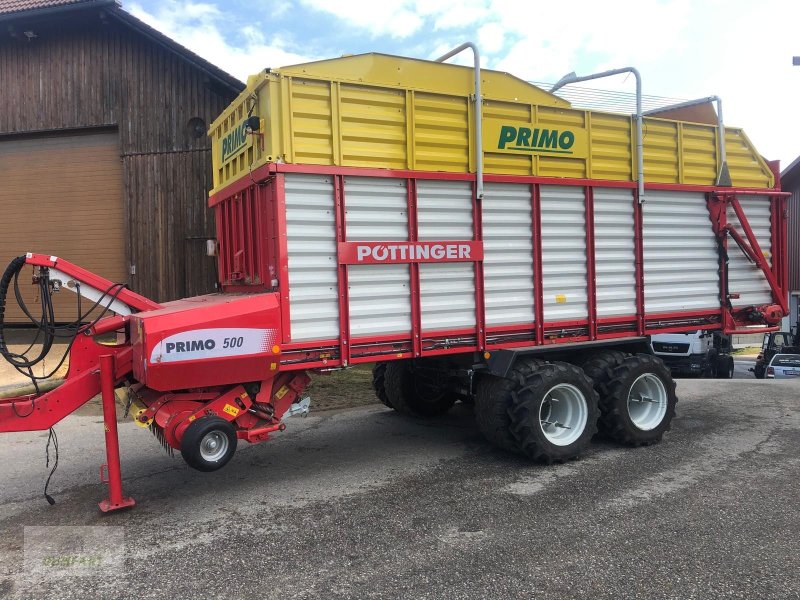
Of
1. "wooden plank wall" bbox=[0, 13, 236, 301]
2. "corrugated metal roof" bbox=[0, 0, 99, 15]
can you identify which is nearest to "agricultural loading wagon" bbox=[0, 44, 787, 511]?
"wooden plank wall" bbox=[0, 13, 236, 301]

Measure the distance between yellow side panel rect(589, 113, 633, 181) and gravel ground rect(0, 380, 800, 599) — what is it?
2815 millimetres

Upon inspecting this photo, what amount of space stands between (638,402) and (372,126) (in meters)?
3.96

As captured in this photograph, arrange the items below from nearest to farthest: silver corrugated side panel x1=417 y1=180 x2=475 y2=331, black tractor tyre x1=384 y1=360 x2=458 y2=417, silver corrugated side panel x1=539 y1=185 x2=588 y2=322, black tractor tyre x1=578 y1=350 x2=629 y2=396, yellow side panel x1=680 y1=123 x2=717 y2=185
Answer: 1. silver corrugated side panel x1=417 y1=180 x2=475 y2=331
2. silver corrugated side panel x1=539 y1=185 x2=588 y2=322
3. black tractor tyre x1=578 y1=350 x2=629 y2=396
4. yellow side panel x1=680 y1=123 x2=717 y2=185
5. black tractor tyre x1=384 y1=360 x2=458 y2=417

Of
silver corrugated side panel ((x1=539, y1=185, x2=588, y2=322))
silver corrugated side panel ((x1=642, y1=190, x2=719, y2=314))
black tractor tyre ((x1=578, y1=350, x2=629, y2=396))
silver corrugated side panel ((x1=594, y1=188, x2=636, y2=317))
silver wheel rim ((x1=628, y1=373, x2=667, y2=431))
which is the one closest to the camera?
silver corrugated side panel ((x1=539, y1=185, x2=588, y2=322))

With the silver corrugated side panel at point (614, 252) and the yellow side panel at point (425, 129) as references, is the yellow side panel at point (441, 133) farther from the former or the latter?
the silver corrugated side panel at point (614, 252)

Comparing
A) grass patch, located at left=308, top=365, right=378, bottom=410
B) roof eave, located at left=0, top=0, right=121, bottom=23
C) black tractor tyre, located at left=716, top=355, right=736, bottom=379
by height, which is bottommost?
black tractor tyre, located at left=716, top=355, right=736, bottom=379

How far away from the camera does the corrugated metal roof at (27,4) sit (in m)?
11.9

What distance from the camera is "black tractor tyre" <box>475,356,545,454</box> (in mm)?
5434

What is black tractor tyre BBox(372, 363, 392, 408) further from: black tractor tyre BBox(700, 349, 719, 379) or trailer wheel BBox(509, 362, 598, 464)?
black tractor tyre BBox(700, 349, 719, 379)

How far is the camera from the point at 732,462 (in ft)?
18.2

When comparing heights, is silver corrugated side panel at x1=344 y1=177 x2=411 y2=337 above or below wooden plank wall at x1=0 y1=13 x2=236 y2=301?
below

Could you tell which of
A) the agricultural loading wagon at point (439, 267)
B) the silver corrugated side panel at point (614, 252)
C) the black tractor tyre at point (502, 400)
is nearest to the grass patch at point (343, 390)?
the agricultural loading wagon at point (439, 267)

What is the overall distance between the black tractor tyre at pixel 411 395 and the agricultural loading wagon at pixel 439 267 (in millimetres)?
445

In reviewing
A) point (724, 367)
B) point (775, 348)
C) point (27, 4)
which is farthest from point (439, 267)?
point (724, 367)
